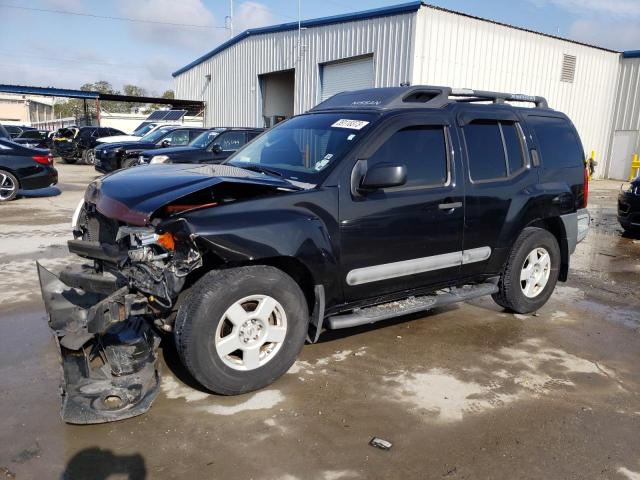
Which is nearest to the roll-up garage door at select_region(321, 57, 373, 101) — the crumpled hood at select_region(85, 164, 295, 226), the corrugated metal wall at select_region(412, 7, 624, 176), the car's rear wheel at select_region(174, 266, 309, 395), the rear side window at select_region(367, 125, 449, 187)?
the corrugated metal wall at select_region(412, 7, 624, 176)

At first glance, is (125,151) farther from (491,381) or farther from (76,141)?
(491,381)

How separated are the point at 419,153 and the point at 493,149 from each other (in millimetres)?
917

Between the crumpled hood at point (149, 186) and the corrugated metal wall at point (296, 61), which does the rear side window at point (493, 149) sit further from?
the corrugated metal wall at point (296, 61)

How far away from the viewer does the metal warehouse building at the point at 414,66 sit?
15.6 m

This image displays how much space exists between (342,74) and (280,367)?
52.0 ft

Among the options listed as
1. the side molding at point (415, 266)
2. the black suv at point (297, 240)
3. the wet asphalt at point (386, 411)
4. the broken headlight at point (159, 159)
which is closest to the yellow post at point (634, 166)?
the broken headlight at point (159, 159)

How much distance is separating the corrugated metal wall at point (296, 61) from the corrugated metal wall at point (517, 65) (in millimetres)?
807

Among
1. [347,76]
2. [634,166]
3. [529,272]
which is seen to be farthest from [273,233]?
[634,166]

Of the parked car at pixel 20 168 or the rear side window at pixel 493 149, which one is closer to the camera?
the rear side window at pixel 493 149

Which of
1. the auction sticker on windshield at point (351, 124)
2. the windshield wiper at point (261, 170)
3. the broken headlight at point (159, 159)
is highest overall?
the auction sticker on windshield at point (351, 124)

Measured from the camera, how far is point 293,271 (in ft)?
12.1

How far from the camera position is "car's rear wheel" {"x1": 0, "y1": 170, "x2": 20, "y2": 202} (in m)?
11.4

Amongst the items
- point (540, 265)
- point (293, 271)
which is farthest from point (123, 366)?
point (540, 265)

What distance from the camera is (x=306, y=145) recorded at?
4238 mm
